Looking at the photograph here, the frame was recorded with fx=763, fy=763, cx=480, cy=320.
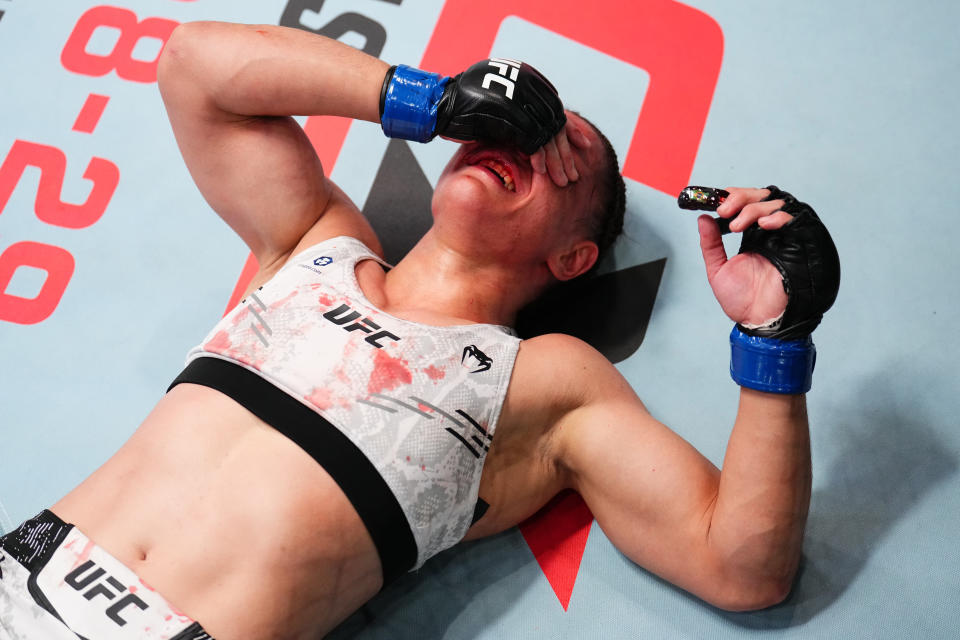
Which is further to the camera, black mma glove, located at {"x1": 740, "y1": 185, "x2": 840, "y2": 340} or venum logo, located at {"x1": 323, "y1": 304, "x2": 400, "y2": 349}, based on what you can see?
venum logo, located at {"x1": 323, "y1": 304, "x2": 400, "y2": 349}

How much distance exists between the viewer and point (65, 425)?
1864 mm

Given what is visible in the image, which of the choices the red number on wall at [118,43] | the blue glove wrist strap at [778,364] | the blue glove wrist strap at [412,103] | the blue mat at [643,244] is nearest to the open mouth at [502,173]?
the blue glove wrist strap at [412,103]

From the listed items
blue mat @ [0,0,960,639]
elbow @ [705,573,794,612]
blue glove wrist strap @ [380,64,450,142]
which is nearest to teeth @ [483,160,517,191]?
blue glove wrist strap @ [380,64,450,142]

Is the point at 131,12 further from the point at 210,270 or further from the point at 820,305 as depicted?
the point at 820,305

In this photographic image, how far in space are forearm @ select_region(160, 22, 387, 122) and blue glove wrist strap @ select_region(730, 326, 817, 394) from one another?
911 mm

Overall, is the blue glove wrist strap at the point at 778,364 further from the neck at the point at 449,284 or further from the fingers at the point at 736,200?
the neck at the point at 449,284

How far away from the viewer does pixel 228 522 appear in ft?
4.45

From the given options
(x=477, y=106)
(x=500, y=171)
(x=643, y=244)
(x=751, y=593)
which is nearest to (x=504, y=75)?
(x=477, y=106)

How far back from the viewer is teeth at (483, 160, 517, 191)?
1642 millimetres

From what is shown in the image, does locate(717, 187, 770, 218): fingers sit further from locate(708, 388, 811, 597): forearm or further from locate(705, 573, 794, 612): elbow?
locate(705, 573, 794, 612): elbow

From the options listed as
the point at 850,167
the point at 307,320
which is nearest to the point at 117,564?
the point at 307,320

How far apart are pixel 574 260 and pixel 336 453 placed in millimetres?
761

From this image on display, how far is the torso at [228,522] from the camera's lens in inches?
53.0

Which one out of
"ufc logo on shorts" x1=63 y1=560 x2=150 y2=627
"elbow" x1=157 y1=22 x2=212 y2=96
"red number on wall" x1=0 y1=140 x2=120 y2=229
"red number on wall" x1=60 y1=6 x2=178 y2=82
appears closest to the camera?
"ufc logo on shorts" x1=63 y1=560 x2=150 y2=627
